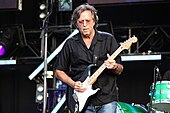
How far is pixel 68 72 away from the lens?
11.0ft

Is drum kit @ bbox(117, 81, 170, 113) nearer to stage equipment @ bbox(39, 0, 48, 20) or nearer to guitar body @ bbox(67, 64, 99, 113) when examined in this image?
guitar body @ bbox(67, 64, 99, 113)

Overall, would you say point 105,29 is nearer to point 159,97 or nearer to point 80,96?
point 159,97

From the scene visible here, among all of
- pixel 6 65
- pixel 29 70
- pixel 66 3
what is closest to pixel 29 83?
pixel 29 70

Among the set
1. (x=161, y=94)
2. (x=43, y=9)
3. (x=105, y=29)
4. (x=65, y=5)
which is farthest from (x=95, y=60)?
(x=43, y=9)

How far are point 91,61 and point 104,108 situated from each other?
1.30 feet

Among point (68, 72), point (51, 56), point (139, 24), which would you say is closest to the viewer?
point (68, 72)

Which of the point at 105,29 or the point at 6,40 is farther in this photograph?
the point at 6,40

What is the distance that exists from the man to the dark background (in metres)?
2.59

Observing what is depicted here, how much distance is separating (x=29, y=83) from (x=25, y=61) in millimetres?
451

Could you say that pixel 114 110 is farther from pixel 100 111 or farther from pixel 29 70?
pixel 29 70

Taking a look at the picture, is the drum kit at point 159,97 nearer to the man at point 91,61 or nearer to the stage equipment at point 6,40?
the man at point 91,61

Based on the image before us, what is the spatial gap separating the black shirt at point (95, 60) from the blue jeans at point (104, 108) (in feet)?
0.11

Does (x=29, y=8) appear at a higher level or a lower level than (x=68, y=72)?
higher

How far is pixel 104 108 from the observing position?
3.13 m
